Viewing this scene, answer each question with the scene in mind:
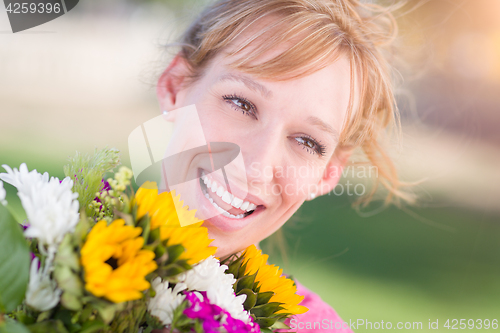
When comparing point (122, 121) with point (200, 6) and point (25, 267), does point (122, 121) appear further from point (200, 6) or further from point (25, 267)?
point (25, 267)

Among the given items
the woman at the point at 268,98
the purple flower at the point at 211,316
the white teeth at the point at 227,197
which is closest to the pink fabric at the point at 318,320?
the woman at the point at 268,98

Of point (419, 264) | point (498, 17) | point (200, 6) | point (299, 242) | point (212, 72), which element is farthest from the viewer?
point (299, 242)

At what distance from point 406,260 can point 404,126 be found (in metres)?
0.43

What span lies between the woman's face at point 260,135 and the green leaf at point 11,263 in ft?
1.04

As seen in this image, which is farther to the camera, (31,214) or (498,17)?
(498,17)

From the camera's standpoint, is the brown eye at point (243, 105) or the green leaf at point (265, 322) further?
the brown eye at point (243, 105)

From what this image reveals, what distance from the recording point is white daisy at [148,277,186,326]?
0.40 meters

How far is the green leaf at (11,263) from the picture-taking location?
340mm

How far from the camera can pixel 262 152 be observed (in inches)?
24.2

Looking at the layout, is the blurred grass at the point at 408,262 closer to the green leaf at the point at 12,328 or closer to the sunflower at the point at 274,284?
the sunflower at the point at 274,284

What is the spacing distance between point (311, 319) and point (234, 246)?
0.34 meters

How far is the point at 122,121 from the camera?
1011 millimetres

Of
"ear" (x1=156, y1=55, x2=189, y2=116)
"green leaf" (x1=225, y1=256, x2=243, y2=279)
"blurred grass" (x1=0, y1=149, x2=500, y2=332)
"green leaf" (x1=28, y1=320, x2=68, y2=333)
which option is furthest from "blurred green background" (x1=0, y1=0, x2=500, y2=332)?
"green leaf" (x1=28, y1=320, x2=68, y2=333)

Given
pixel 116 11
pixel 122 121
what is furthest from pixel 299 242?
pixel 116 11
